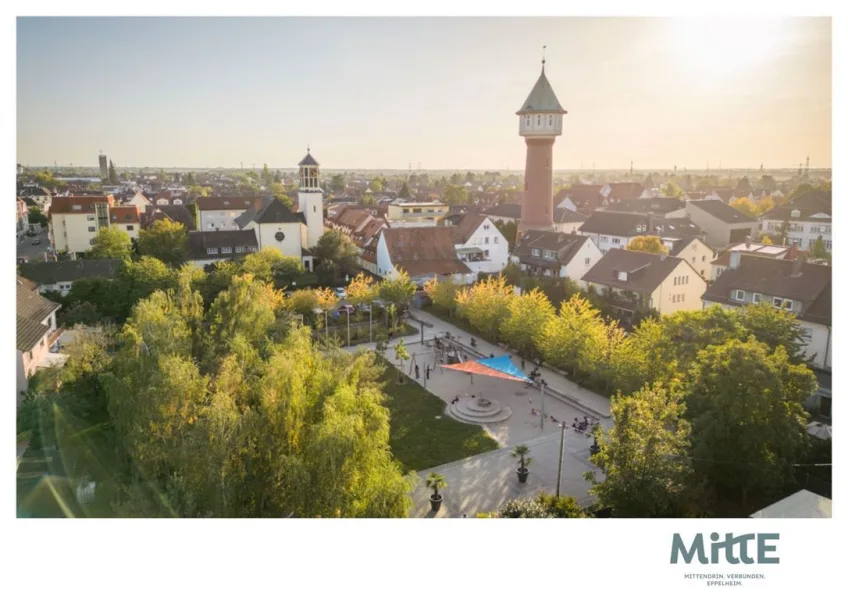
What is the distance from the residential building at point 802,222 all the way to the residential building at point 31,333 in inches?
908

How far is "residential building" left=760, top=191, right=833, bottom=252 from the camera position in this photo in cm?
2215

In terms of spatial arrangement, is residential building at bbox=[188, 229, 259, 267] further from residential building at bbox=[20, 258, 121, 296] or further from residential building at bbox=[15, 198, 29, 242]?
residential building at bbox=[15, 198, 29, 242]

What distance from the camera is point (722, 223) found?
30.1 meters

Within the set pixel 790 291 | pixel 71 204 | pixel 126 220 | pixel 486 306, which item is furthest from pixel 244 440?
pixel 126 220

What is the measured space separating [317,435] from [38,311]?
960 centimetres

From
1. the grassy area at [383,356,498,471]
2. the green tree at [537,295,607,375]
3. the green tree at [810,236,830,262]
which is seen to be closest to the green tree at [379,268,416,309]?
the grassy area at [383,356,498,471]

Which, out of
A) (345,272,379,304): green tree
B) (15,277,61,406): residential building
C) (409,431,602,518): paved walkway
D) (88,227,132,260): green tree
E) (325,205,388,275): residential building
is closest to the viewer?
(409,431,602,518): paved walkway

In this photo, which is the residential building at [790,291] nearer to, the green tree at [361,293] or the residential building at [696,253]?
the residential building at [696,253]

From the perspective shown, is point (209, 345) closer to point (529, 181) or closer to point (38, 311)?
point (38, 311)

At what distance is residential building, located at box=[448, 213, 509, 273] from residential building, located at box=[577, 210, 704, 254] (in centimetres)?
425

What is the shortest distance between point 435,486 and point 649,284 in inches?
438

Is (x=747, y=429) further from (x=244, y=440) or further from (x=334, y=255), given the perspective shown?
(x=334, y=255)

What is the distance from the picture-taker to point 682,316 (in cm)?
1150
